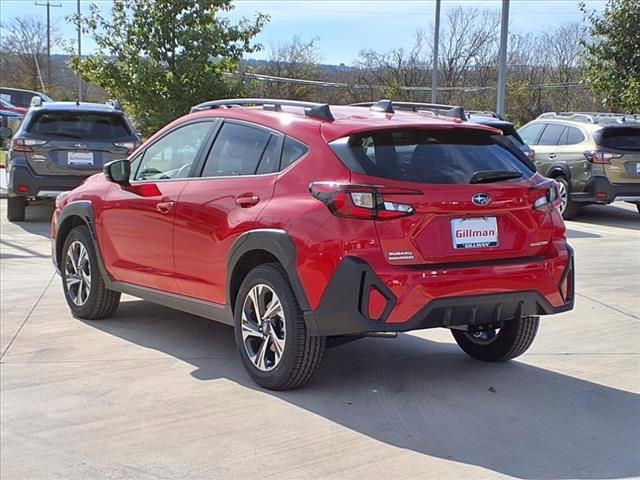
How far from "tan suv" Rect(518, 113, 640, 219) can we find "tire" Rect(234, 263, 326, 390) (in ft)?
30.9

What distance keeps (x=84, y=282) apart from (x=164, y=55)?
35.5 ft

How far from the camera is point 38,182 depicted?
11141mm

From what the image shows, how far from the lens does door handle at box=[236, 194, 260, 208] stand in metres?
4.85

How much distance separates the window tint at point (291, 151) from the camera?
475 centimetres

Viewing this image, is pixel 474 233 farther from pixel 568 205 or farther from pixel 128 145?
pixel 568 205

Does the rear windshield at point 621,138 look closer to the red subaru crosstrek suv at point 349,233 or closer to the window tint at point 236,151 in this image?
the red subaru crosstrek suv at point 349,233

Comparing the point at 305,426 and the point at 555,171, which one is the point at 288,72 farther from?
the point at 305,426

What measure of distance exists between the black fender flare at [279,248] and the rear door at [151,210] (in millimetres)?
874

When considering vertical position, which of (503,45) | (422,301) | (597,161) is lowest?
(422,301)

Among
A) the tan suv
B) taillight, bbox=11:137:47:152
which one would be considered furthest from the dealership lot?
the tan suv

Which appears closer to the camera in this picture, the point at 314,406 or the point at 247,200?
the point at 314,406

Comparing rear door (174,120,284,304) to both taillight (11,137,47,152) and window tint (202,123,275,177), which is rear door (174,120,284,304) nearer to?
window tint (202,123,275,177)

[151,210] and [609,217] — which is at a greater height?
[151,210]

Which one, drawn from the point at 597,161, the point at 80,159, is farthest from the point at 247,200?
the point at 597,161
